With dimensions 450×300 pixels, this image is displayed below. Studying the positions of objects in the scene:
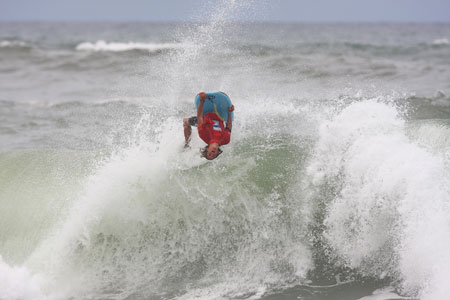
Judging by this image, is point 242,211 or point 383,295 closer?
point 383,295

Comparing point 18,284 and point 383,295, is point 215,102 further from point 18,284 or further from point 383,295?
point 18,284

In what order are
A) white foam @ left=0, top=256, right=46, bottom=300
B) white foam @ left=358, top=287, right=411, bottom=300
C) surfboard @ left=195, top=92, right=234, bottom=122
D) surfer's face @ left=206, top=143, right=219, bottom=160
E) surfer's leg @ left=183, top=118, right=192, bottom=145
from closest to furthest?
white foam @ left=358, top=287, right=411, bottom=300, white foam @ left=0, top=256, right=46, bottom=300, surfer's face @ left=206, top=143, right=219, bottom=160, surfboard @ left=195, top=92, right=234, bottom=122, surfer's leg @ left=183, top=118, right=192, bottom=145

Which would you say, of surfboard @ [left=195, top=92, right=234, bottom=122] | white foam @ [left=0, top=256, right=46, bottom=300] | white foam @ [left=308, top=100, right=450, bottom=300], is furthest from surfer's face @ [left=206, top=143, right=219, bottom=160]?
white foam @ [left=0, top=256, right=46, bottom=300]

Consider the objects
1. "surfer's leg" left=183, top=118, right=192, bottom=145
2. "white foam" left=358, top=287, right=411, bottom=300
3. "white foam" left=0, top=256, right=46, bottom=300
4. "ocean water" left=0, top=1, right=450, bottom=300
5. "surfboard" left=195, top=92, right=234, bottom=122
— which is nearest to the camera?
"white foam" left=358, top=287, right=411, bottom=300

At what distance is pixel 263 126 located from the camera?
8.92 m

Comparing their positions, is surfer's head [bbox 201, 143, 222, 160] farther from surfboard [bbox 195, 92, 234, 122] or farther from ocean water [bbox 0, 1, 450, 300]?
ocean water [bbox 0, 1, 450, 300]

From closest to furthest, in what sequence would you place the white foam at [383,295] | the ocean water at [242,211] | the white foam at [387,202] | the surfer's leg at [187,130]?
1. the white foam at [387,202]
2. the white foam at [383,295]
3. the ocean water at [242,211]
4. the surfer's leg at [187,130]

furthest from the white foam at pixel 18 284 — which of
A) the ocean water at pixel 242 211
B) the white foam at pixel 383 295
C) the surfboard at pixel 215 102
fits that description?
the white foam at pixel 383 295

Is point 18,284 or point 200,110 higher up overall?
point 200,110

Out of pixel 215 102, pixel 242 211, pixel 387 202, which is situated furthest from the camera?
pixel 242 211

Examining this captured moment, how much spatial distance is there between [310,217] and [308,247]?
41 cm

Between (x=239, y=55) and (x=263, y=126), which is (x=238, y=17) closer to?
(x=263, y=126)

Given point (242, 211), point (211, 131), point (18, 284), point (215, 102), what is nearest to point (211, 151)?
point (211, 131)

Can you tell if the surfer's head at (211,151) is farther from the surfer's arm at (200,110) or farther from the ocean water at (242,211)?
the ocean water at (242,211)
